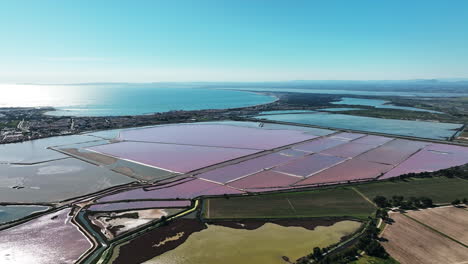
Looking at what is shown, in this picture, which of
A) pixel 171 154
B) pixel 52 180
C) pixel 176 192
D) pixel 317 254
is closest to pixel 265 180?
pixel 176 192

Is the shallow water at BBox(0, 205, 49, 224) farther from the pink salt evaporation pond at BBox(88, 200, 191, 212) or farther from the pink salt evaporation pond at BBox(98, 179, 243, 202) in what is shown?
the pink salt evaporation pond at BBox(98, 179, 243, 202)

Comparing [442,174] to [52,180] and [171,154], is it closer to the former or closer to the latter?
[171,154]

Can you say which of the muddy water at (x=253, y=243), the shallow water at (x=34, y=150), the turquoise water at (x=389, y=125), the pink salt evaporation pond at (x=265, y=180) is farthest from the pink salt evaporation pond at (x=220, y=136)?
the muddy water at (x=253, y=243)

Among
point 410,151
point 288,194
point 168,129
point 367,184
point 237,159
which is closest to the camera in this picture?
point 288,194

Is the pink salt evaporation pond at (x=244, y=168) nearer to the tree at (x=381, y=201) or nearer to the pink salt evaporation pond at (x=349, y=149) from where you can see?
the pink salt evaporation pond at (x=349, y=149)

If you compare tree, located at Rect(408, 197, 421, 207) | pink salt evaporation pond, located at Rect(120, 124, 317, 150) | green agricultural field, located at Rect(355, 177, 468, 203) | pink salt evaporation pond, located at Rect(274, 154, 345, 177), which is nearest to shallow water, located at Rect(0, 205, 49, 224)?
pink salt evaporation pond, located at Rect(274, 154, 345, 177)

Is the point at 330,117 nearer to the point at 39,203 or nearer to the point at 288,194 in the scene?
the point at 288,194

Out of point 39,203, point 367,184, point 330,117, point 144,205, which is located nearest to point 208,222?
point 144,205
